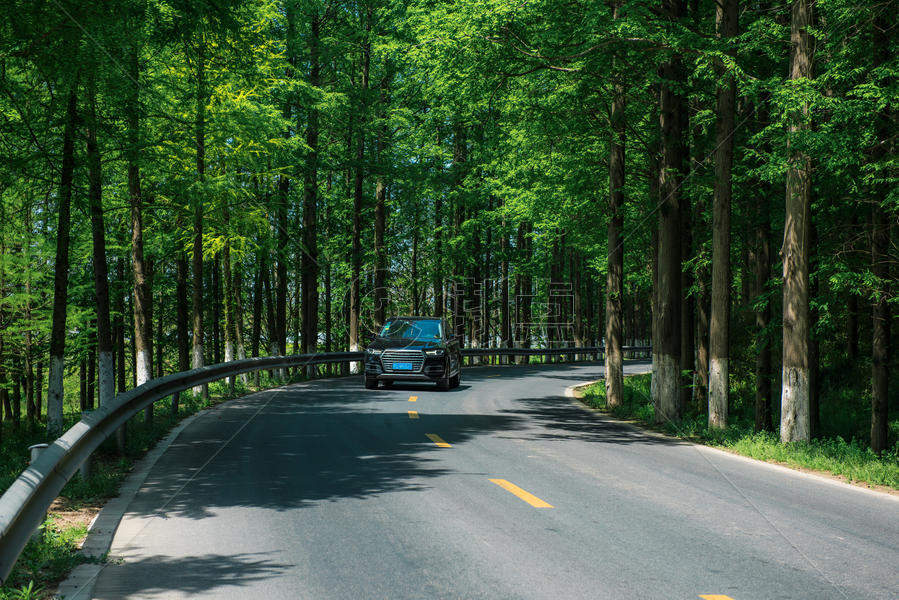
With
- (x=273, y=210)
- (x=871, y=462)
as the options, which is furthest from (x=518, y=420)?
(x=273, y=210)

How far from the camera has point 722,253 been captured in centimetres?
1581

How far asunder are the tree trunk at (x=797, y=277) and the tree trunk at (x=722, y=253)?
1776 millimetres

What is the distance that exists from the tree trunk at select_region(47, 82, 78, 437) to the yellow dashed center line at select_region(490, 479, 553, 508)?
8.63m

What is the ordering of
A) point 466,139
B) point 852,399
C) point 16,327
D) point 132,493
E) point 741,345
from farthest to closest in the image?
point 466,139 → point 741,345 → point 16,327 → point 852,399 → point 132,493

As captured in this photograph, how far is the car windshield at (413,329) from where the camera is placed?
2323cm

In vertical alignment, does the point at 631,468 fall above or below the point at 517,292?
below

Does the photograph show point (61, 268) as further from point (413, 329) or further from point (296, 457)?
point (413, 329)

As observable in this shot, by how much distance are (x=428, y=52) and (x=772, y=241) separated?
9.57 m

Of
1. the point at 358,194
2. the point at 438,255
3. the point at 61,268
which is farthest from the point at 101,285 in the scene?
the point at 438,255

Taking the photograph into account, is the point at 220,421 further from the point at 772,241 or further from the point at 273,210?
the point at 273,210

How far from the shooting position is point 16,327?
28.4 m

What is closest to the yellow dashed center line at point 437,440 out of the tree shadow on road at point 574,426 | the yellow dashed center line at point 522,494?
the tree shadow on road at point 574,426

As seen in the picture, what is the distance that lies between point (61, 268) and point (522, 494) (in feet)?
35.5

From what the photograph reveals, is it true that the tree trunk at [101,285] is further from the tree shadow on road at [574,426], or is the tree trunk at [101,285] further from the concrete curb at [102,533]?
the tree shadow on road at [574,426]
